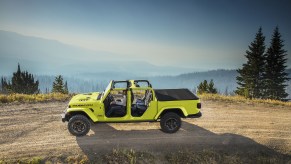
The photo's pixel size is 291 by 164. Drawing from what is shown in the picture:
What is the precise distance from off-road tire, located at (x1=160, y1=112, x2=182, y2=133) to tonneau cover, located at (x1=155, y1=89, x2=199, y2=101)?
69cm

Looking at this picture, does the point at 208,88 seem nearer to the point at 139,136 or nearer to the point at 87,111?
the point at 139,136

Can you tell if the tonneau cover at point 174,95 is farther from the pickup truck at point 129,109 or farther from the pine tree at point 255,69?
the pine tree at point 255,69

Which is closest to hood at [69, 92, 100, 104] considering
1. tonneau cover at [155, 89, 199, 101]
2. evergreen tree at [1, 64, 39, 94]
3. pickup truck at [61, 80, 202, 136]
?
pickup truck at [61, 80, 202, 136]

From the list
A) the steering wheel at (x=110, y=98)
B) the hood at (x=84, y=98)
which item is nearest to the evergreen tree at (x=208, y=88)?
the steering wheel at (x=110, y=98)

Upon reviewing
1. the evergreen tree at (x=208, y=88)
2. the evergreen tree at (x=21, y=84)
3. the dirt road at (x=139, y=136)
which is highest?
the evergreen tree at (x=21, y=84)

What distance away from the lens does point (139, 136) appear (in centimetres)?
1213

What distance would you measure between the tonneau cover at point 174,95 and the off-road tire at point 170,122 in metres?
0.69

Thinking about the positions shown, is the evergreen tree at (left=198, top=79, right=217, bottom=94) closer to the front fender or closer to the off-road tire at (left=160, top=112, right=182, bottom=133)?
the off-road tire at (left=160, top=112, right=182, bottom=133)

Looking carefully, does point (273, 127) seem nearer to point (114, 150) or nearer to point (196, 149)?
point (196, 149)

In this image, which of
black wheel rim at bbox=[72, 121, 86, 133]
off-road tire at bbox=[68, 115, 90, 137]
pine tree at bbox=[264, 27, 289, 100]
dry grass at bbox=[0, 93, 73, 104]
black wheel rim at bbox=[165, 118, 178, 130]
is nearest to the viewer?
off-road tire at bbox=[68, 115, 90, 137]

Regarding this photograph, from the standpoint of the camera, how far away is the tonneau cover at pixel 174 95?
12.1m

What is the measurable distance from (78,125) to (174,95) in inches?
170

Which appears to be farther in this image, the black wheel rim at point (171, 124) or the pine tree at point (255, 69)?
the pine tree at point (255, 69)

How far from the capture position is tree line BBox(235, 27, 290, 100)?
49875mm
